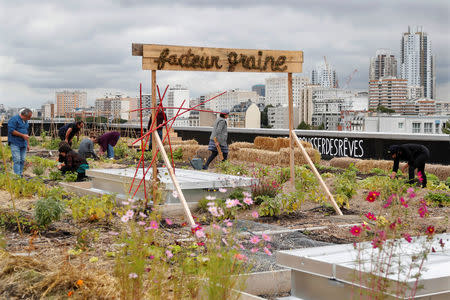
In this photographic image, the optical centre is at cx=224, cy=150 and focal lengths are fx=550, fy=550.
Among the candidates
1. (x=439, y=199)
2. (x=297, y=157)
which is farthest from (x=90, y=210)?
(x=297, y=157)

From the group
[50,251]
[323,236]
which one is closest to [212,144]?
[323,236]

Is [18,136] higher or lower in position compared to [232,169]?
higher

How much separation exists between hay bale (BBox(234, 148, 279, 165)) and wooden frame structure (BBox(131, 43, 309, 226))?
23.9 ft

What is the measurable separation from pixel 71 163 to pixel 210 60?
4707 mm

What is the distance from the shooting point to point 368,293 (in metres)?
3.19

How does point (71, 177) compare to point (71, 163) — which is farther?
point (71, 163)

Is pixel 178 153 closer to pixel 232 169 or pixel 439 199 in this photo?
pixel 232 169

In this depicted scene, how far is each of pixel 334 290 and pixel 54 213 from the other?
343 centimetres

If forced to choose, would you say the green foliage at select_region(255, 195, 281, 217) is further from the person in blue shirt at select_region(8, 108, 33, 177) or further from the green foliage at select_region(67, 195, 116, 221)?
the person in blue shirt at select_region(8, 108, 33, 177)

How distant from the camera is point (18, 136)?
11266 mm

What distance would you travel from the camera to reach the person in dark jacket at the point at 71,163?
1102cm

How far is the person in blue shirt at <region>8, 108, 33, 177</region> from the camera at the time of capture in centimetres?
1122

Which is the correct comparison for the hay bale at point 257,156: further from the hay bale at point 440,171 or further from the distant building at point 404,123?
Answer: the distant building at point 404,123

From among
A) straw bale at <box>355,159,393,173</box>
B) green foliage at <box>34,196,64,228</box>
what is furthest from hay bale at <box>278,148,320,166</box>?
green foliage at <box>34,196,64,228</box>
